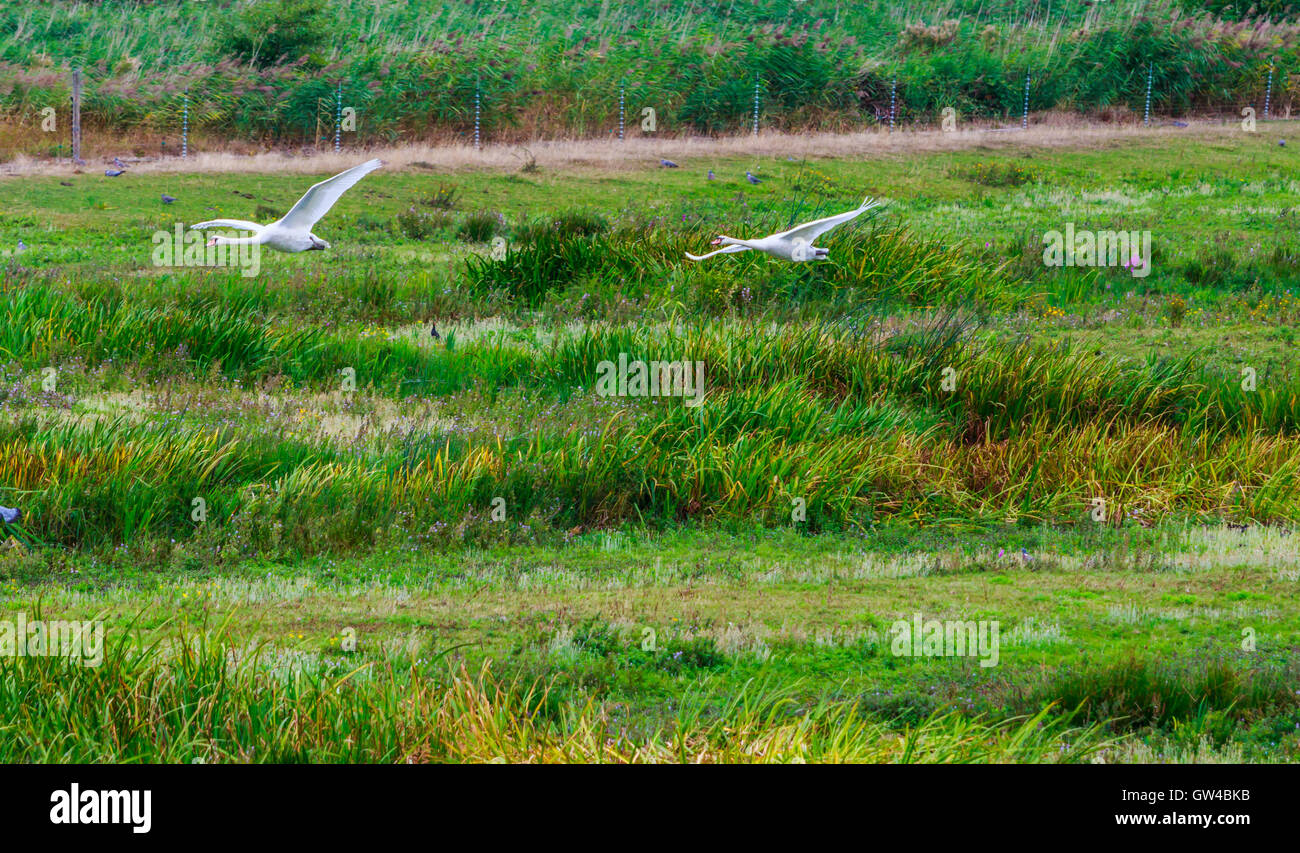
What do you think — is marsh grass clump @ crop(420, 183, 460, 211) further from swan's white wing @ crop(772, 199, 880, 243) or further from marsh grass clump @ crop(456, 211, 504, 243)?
swan's white wing @ crop(772, 199, 880, 243)

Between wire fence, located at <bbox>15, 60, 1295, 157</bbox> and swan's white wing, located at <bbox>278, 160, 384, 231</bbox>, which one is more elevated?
wire fence, located at <bbox>15, 60, 1295, 157</bbox>

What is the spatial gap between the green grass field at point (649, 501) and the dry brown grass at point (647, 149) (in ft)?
22.6

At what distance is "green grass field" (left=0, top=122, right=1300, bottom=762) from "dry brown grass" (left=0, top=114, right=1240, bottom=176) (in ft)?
22.6

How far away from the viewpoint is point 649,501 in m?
12.4

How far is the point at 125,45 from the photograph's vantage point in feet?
126

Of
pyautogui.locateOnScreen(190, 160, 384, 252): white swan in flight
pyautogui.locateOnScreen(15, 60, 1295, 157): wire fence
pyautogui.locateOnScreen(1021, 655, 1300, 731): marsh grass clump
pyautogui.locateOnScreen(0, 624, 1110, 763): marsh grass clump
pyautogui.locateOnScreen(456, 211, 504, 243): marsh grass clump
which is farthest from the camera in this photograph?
pyautogui.locateOnScreen(15, 60, 1295, 157): wire fence

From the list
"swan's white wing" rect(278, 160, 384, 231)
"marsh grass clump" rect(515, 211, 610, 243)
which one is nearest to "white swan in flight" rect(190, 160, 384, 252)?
"swan's white wing" rect(278, 160, 384, 231)

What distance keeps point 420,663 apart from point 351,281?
12.7 metres

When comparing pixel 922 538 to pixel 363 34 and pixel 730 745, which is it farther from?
pixel 363 34

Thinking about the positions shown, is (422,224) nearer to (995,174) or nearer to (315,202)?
(315,202)

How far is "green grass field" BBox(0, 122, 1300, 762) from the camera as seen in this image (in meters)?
6.82

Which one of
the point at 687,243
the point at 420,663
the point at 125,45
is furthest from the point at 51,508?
the point at 125,45

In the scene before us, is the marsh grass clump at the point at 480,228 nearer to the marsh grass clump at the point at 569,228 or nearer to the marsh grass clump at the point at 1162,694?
the marsh grass clump at the point at 569,228

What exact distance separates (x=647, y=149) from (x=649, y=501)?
21.2 metres
